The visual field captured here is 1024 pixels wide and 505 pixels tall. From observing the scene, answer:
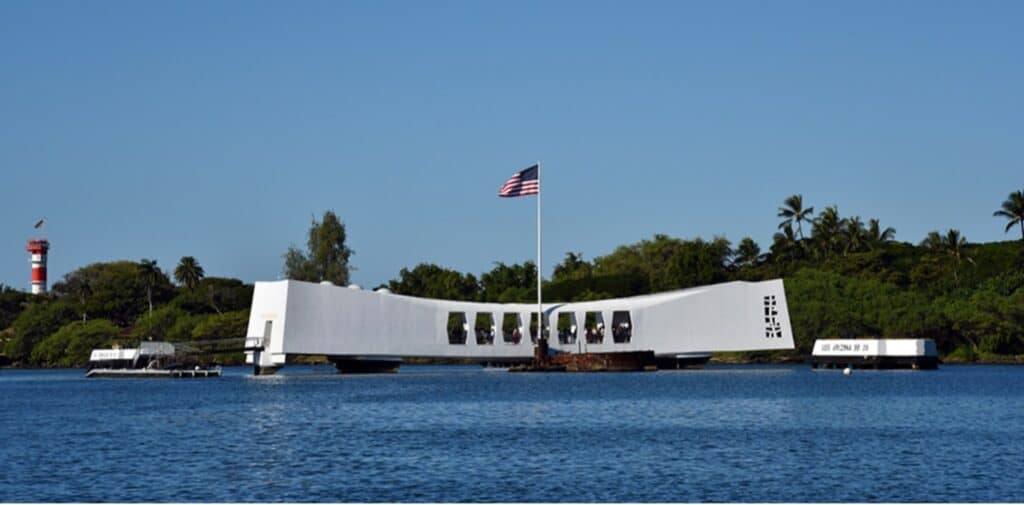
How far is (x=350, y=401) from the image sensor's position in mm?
64500

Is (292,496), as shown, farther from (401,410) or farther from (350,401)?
(350,401)

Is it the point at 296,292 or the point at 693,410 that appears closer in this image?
the point at 693,410

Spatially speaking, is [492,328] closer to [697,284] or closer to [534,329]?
[534,329]

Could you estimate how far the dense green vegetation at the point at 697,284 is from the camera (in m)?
110

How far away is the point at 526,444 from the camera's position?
42.6 meters

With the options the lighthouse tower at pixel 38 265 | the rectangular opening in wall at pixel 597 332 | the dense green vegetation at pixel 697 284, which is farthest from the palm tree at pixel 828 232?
the lighthouse tower at pixel 38 265

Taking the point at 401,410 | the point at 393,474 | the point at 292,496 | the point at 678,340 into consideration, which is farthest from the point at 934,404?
the point at 678,340

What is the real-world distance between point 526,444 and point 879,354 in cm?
5876

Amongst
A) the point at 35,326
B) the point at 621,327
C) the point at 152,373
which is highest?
the point at 35,326

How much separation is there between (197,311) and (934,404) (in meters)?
101

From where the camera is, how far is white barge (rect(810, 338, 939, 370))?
9544 cm

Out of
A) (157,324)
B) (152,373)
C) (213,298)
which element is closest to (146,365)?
(152,373)

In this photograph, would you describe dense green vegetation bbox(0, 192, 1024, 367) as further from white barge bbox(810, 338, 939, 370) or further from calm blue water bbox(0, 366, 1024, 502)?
calm blue water bbox(0, 366, 1024, 502)

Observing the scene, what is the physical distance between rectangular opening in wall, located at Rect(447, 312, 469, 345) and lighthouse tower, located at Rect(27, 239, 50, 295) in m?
75.2
